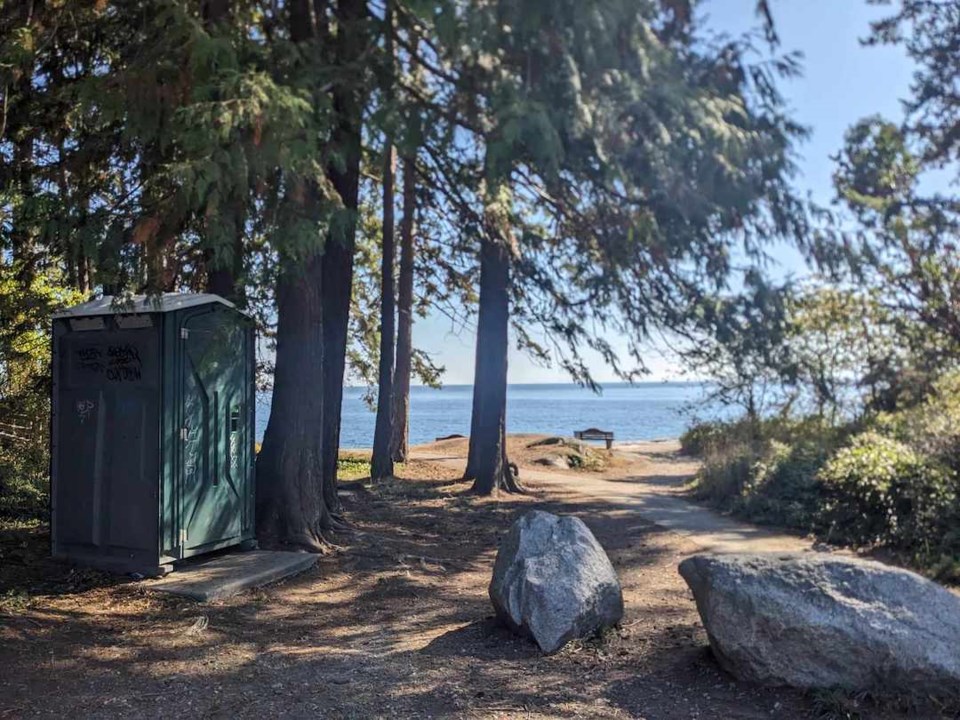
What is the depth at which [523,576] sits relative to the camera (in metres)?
5.48

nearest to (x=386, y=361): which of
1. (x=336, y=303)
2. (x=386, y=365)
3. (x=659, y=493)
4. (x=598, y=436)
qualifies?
(x=386, y=365)

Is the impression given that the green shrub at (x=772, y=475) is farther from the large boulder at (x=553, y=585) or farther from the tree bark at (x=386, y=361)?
the large boulder at (x=553, y=585)

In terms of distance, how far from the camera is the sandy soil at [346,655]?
14.6ft

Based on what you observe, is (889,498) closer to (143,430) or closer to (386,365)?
(143,430)

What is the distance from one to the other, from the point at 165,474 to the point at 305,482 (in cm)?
189

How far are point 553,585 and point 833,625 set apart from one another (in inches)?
68.0

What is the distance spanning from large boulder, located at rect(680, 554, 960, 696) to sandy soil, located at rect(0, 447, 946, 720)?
0.16 m

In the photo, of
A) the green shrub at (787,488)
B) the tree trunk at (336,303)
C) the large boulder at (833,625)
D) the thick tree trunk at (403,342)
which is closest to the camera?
the large boulder at (833,625)

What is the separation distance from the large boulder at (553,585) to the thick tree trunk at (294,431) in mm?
3346

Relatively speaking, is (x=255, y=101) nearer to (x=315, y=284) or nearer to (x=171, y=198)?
(x=171, y=198)

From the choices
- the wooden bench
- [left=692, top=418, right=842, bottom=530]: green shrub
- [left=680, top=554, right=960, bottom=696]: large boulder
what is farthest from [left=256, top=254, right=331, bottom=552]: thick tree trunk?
the wooden bench

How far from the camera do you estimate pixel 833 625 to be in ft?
14.7

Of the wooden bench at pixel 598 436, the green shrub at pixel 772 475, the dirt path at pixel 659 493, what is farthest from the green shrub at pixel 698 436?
the green shrub at pixel 772 475

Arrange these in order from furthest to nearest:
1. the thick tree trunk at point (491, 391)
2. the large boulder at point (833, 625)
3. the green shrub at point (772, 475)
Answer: the thick tree trunk at point (491, 391) < the green shrub at point (772, 475) < the large boulder at point (833, 625)
